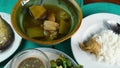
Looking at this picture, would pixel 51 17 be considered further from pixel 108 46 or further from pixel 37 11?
pixel 108 46

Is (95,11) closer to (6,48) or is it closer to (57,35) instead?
(57,35)

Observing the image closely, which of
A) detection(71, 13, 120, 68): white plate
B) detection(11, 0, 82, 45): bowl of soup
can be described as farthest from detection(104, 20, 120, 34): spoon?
detection(11, 0, 82, 45): bowl of soup

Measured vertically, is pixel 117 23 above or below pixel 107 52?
above

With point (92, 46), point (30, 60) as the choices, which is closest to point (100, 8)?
point (92, 46)

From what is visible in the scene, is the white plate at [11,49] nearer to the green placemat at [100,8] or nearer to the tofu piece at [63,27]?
the tofu piece at [63,27]

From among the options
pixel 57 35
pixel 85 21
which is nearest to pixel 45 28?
pixel 57 35

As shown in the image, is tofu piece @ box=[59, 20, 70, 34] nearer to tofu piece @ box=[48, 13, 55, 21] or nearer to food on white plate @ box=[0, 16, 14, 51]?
tofu piece @ box=[48, 13, 55, 21]
